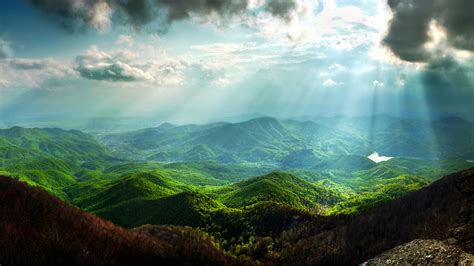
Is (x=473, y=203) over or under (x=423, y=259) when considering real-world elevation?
under

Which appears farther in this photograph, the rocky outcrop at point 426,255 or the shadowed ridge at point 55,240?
the shadowed ridge at point 55,240

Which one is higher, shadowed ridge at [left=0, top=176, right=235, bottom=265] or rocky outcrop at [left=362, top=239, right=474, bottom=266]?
rocky outcrop at [left=362, top=239, right=474, bottom=266]

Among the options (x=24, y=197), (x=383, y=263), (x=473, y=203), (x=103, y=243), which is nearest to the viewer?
(x=383, y=263)

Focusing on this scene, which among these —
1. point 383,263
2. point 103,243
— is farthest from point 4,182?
point 383,263

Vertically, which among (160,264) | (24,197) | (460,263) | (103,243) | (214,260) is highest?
(460,263)

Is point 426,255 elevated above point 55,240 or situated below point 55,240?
above

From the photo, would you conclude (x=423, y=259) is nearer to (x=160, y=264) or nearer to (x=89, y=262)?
(x=89, y=262)

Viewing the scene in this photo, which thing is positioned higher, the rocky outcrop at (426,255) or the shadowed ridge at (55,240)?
the rocky outcrop at (426,255)

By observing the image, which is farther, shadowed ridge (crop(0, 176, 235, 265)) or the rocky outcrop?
shadowed ridge (crop(0, 176, 235, 265))
